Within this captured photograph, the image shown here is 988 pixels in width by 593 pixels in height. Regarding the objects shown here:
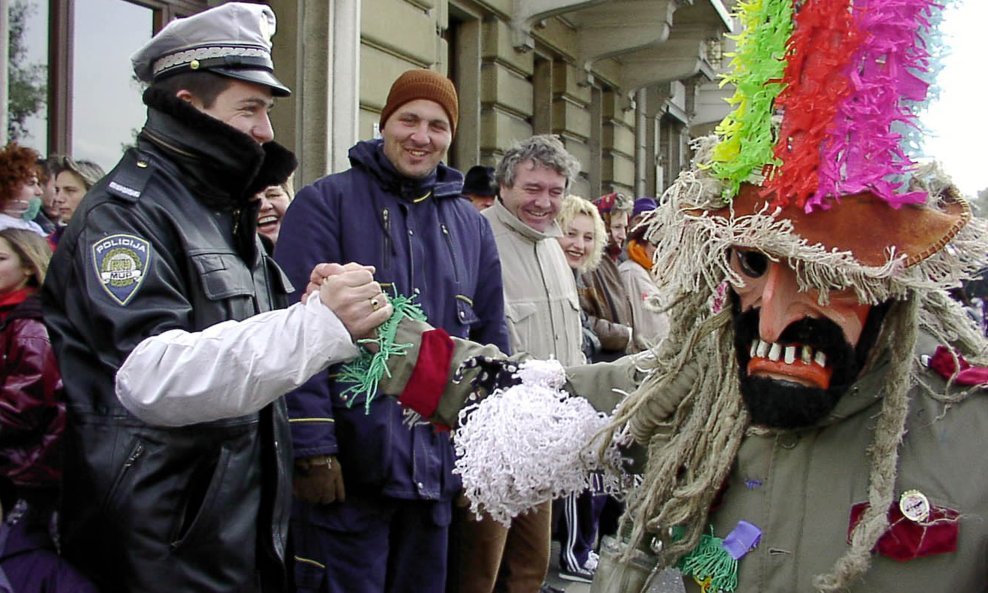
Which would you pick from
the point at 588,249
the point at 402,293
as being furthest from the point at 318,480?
the point at 588,249

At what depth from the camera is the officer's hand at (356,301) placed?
1.92 m

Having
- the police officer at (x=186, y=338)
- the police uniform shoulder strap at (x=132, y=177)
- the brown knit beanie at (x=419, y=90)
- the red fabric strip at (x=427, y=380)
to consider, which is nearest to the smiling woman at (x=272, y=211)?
the brown knit beanie at (x=419, y=90)

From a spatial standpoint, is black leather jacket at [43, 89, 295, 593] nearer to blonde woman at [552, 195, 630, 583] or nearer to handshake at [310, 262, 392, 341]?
handshake at [310, 262, 392, 341]

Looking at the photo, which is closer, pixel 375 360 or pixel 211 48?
pixel 375 360

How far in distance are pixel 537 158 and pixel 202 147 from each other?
2.31 m

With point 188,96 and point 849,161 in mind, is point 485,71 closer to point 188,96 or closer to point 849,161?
point 188,96

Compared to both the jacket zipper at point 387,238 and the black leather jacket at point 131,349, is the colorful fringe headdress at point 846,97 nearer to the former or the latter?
the black leather jacket at point 131,349

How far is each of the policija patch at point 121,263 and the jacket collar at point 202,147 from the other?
0.25 m

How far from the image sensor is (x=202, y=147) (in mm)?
2143

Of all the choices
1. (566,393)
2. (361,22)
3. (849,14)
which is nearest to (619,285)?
(361,22)

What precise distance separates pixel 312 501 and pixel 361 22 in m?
4.88

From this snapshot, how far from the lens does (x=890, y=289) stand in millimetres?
1668

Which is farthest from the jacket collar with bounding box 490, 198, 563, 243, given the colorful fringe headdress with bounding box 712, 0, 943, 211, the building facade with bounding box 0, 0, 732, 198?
the colorful fringe headdress with bounding box 712, 0, 943, 211

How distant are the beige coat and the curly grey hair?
0.15m
